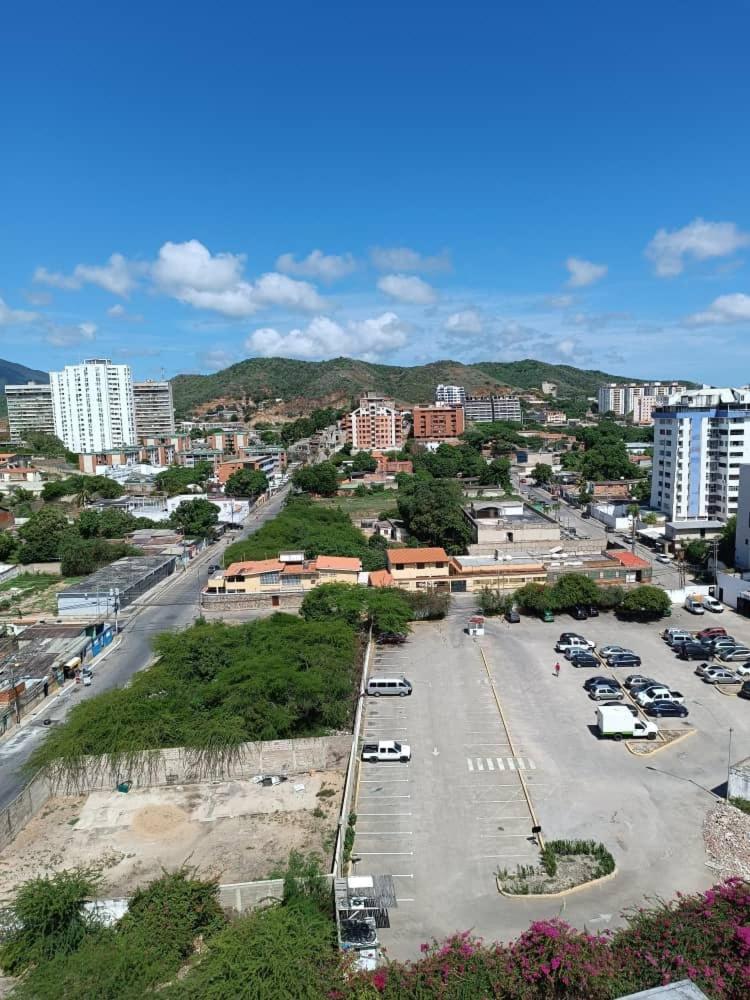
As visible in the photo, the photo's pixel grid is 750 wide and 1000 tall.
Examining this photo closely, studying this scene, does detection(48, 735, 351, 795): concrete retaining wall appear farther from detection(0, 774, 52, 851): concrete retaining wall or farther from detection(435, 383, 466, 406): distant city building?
detection(435, 383, 466, 406): distant city building

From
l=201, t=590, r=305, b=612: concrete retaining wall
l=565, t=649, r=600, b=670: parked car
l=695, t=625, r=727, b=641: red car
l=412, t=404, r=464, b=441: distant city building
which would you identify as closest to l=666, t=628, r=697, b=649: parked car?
l=695, t=625, r=727, b=641: red car

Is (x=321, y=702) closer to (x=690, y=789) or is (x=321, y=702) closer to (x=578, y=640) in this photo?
(x=690, y=789)

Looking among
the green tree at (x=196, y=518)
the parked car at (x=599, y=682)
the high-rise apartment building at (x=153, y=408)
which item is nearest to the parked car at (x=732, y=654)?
the parked car at (x=599, y=682)

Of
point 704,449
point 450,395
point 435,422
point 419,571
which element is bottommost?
point 419,571

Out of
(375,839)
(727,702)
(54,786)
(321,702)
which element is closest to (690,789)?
(727,702)

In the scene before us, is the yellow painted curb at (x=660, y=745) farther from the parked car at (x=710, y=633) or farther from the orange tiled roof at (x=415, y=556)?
the orange tiled roof at (x=415, y=556)

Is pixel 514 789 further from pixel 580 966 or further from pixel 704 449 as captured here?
pixel 704 449

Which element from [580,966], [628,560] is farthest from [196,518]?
[580,966]
